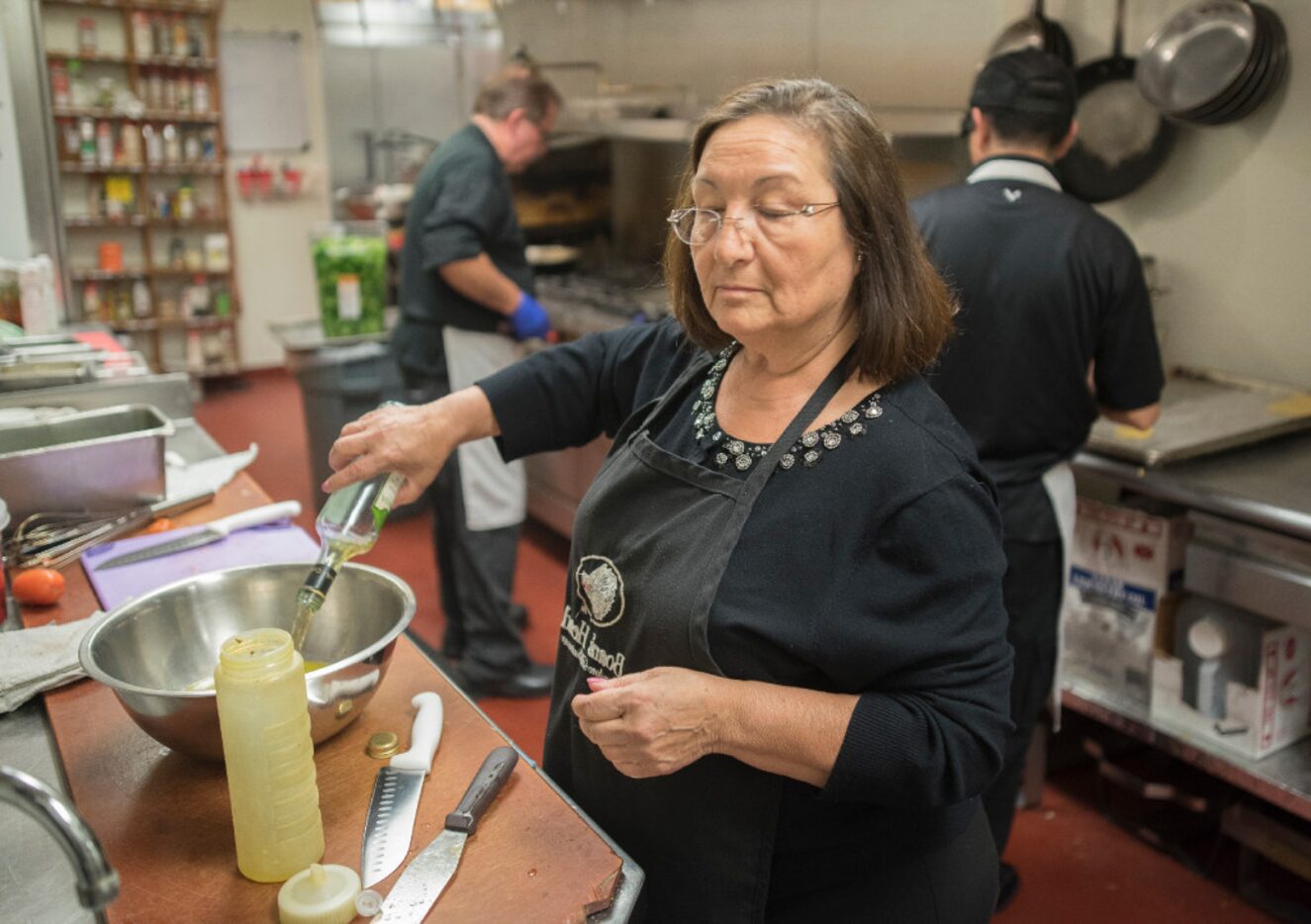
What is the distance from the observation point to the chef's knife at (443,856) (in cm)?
106

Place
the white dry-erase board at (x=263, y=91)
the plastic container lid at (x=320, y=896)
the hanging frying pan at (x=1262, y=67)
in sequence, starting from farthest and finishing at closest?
the white dry-erase board at (x=263, y=91) < the hanging frying pan at (x=1262, y=67) < the plastic container lid at (x=320, y=896)

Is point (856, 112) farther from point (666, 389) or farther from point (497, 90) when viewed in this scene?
point (497, 90)

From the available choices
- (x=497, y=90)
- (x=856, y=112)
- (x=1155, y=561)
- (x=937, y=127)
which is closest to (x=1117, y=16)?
(x=937, y=127)

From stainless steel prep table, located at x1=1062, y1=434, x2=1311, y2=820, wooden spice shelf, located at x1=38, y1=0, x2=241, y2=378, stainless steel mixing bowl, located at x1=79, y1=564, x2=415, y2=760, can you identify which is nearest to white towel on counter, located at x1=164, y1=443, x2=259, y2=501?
stainless steel mixing bowl, located at x1=79, y1=564, x2=415, y2=760

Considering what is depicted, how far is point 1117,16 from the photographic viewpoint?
301 centimetres

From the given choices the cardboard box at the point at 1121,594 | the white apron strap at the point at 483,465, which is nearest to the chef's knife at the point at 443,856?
the cardboard box at the point at 1121,594

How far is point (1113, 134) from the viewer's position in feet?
10.0

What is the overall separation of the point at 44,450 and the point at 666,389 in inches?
47.1

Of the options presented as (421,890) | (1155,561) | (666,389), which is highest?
(666,389)

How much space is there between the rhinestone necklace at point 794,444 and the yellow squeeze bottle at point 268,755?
528 mm

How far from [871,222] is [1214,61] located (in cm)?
201

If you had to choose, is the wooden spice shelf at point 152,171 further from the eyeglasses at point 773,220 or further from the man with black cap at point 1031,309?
the eyeglasses at point 773,220

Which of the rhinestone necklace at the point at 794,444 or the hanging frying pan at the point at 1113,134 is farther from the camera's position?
the hanging frying pan at the point at 1113,134

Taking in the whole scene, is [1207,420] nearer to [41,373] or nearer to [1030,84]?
[1030,84]
